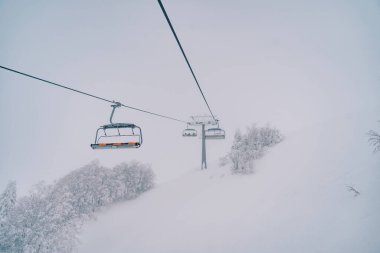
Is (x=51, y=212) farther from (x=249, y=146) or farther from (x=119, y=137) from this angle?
(x=249, y=146)

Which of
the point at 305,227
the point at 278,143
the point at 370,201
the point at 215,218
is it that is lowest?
the point at 215,218

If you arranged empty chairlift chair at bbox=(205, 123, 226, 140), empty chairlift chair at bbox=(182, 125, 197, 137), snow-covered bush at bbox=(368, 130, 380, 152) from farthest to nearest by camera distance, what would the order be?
empty chairlift chair at bbox=(182, 125, 197, 137) → empty chairlift chair at bbox=(205, 123, 226, 140) → snow-covered bush at bbox=(368, 130, 380, 152)

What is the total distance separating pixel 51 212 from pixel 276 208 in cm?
1906

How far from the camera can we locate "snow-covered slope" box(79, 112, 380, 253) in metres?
9.63

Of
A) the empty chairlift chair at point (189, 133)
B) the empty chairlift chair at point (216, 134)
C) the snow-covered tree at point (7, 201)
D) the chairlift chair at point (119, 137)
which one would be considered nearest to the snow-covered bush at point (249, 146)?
the empty chairlift chair at point (189, 133)

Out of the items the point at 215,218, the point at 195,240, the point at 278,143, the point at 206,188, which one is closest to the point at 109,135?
the point at 195,240

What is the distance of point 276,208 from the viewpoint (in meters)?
13.1

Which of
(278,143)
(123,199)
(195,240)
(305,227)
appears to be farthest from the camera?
(123,199)

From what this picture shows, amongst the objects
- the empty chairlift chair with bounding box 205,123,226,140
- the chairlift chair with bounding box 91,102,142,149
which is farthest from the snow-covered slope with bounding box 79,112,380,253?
the chairlift chair with bounding box 91,102,142,149

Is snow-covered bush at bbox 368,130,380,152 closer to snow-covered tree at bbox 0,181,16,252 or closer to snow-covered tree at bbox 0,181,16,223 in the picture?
snow-covered tree at bbox 0,181,16,252

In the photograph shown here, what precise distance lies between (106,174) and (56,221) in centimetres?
1054

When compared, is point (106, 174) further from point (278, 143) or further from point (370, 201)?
point (370, 201)

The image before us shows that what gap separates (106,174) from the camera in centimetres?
2745

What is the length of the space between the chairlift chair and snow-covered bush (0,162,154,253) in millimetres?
15872
